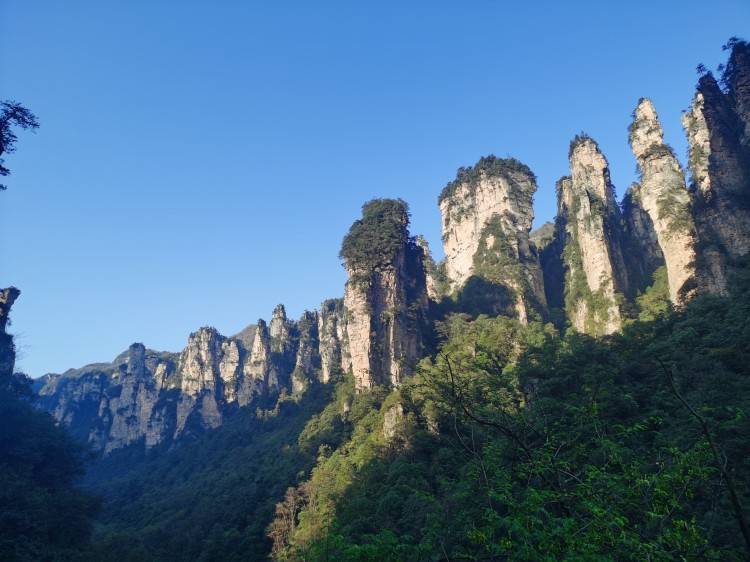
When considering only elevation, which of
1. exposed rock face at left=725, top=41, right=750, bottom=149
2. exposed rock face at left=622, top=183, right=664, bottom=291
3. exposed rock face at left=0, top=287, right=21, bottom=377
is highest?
exposed rock face at left=725, top=41, right=750, bottom=149

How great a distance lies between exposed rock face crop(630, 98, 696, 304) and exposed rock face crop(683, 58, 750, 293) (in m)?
1.10

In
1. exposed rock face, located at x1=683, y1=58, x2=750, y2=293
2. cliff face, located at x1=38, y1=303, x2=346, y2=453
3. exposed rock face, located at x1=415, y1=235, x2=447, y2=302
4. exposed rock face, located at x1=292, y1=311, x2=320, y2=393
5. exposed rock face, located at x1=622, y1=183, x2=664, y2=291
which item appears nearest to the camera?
exposed rock face, located at x1=683, y1=58, x2=750, y2=293

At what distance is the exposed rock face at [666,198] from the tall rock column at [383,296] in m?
24.9

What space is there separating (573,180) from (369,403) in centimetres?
3825

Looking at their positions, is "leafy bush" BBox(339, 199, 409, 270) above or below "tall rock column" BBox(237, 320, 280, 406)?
above

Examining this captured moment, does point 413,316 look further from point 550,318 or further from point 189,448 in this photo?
point 189,448

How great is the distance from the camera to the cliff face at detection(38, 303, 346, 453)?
290 ft

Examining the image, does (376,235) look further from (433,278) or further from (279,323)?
(279,323)

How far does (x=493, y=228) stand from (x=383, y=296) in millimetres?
20287

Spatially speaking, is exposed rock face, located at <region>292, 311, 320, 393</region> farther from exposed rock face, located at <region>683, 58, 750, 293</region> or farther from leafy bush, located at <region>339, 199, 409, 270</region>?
exposed rock face, located at <region>683, 58, 750, 293</region>

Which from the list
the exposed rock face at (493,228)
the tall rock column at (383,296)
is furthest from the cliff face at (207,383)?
the tall rock column at (383,296)

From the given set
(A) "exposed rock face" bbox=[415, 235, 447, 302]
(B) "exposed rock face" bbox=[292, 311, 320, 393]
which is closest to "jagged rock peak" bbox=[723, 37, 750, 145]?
(A) "exposed rock face" bbox=[415, 235, 447, 302]

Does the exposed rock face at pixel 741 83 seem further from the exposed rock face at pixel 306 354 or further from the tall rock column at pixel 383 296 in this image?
the exposed rock face at pixel 306 354

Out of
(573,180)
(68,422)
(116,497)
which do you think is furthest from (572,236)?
(68,422)
